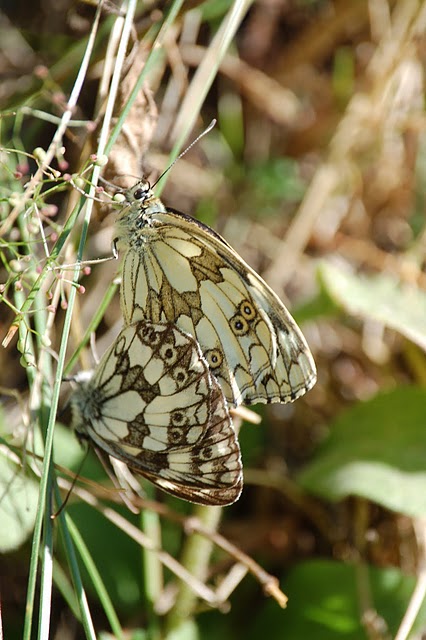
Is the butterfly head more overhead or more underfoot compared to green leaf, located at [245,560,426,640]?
more overhead

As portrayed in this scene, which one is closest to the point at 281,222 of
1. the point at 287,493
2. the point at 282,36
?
the point at 282,36

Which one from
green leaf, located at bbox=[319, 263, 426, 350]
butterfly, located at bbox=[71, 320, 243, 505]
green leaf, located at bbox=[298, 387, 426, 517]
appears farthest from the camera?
green leaf, located at bbox=[319, 263, 426, 350]

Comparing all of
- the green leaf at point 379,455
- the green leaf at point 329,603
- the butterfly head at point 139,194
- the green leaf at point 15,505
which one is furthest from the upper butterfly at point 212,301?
the green leaf at point 329,603

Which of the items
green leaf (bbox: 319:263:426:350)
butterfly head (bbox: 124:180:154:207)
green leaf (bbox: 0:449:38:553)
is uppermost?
butterfly head (bbox: 124:180:154:207)

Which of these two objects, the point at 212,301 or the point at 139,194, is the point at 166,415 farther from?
the point at 139,194

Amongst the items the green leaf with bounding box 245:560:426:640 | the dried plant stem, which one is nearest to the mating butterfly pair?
the dried plant stem

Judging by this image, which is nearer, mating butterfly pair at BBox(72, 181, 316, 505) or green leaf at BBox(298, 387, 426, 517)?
mating butterfly pair at BBox(72, 181, 316, 505)

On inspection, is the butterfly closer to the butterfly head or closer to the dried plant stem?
the butterfly head
